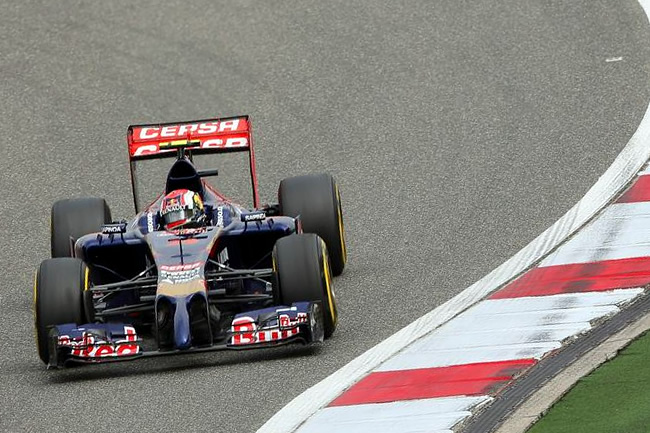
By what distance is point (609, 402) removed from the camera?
9438 mm

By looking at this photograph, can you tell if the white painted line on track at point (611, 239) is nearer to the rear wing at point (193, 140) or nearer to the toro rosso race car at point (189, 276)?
the toro rosso race car at point (189, 276)

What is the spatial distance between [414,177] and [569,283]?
368 cm

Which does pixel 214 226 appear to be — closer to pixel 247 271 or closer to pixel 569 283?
pixel 247 271

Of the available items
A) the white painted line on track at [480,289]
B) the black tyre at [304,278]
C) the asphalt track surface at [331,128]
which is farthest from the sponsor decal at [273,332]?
the white painted line on track at [480,289]

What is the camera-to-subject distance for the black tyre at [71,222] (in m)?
13.2

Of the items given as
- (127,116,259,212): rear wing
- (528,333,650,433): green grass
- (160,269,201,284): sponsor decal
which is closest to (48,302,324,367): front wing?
(160,269,201,284): sponsor decal

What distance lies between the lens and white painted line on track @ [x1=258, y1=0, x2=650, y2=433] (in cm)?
1015

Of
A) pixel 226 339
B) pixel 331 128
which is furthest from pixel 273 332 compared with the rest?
pixel 331 128

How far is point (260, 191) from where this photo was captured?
16.1m

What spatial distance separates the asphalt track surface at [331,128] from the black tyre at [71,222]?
56cm

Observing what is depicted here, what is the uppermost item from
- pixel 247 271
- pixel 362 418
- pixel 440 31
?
pixel 440 31

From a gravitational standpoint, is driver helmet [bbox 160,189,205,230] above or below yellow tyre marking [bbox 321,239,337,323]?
above

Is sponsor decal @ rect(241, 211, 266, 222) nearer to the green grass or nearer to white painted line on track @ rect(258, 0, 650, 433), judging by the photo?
white painted line on track @ rect(258, 0, 650, 433)

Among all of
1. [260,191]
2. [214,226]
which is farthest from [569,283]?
[260,191]
